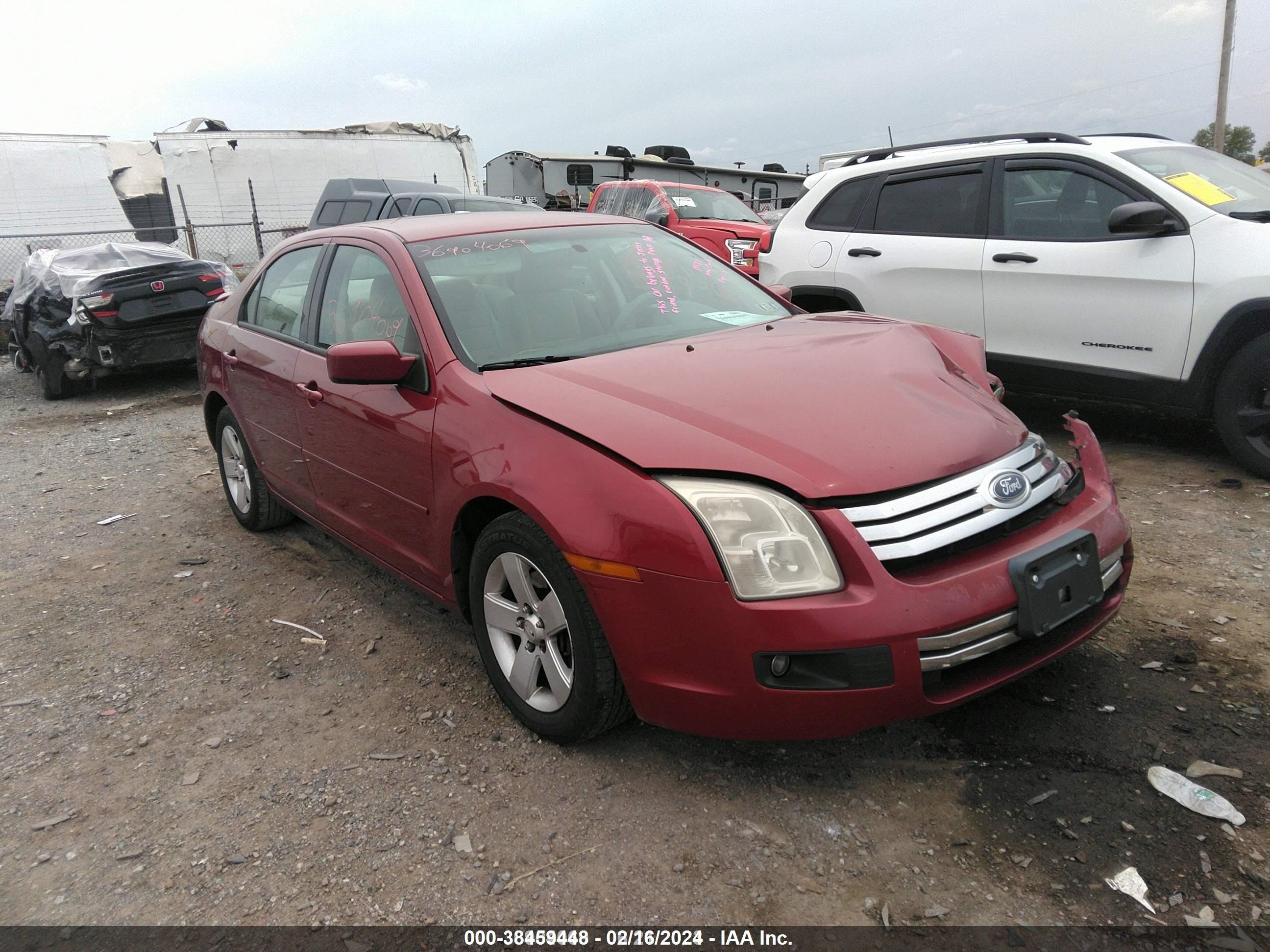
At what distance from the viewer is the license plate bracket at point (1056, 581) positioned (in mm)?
2232

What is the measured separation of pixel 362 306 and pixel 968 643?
100 inches

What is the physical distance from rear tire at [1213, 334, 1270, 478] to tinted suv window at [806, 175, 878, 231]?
2530 millimetres

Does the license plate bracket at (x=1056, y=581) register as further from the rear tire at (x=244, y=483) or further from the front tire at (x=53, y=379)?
the front tire at (x=53, y=379)

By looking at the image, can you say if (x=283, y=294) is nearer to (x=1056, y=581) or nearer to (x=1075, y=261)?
(x=1056, y=581)

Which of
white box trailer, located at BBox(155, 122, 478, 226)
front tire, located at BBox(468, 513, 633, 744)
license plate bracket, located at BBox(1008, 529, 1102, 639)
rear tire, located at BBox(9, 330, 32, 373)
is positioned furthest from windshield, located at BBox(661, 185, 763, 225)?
white box trailer, located at BBox(155, 122, 478, 226)

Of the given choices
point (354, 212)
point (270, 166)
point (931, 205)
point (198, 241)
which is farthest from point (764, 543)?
point (270, 166)

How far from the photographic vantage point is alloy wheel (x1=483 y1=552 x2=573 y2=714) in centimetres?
256

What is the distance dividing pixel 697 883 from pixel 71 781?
6.70ft

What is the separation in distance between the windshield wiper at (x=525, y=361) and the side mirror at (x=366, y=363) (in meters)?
0.29

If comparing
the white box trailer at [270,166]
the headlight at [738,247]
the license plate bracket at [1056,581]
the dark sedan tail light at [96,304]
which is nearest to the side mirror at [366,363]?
the license plate bracket at [1056,581]

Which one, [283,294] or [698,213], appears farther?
[698,213]

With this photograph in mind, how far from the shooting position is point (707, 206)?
11.8 metres

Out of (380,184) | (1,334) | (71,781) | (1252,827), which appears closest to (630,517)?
(1252,827)

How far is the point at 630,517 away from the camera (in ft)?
7.36
